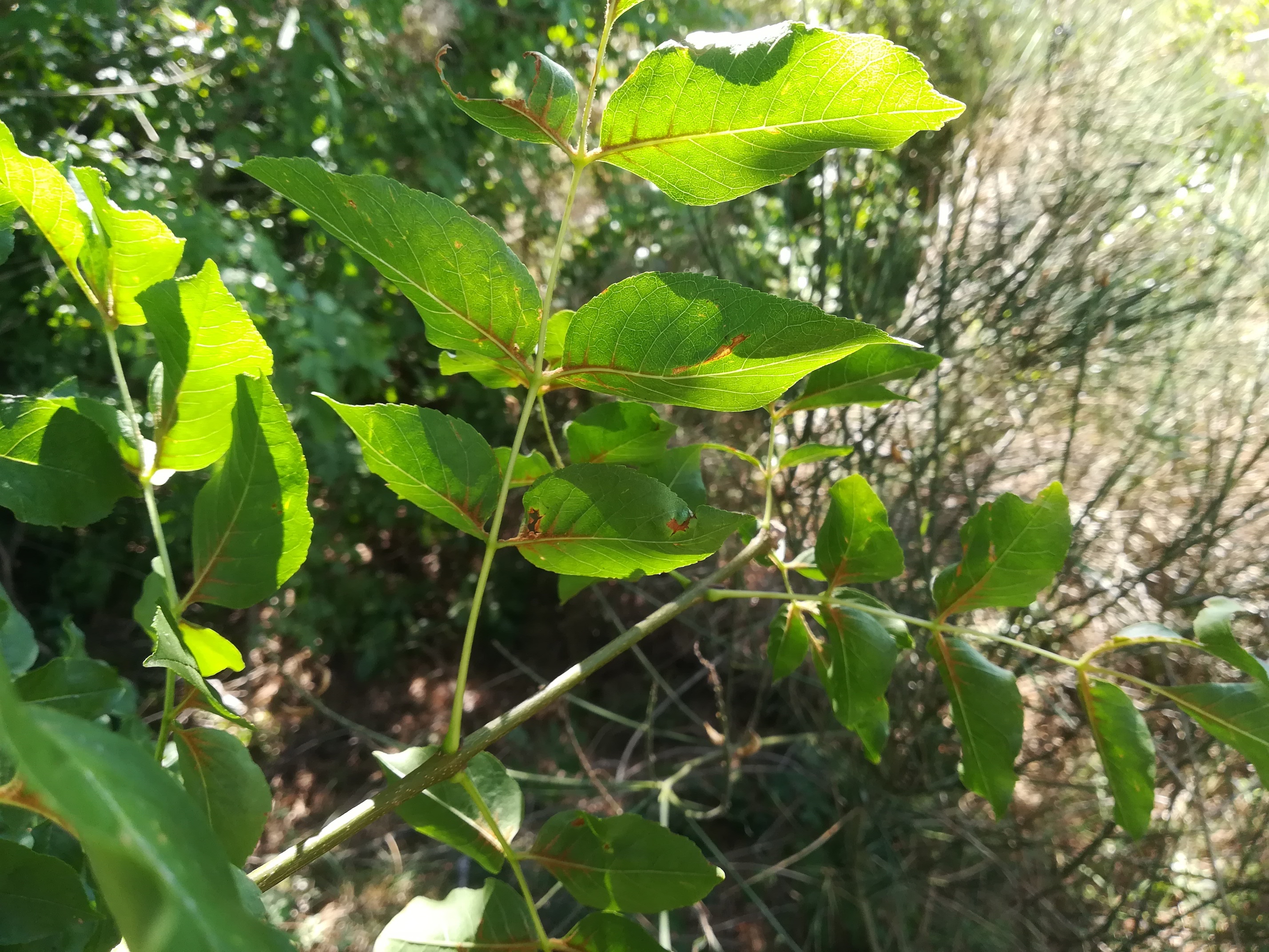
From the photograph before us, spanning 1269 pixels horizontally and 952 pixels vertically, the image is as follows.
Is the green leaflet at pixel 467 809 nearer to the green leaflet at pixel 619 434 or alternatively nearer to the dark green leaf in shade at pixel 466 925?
the dark green leaf in shade at pixel 466 925

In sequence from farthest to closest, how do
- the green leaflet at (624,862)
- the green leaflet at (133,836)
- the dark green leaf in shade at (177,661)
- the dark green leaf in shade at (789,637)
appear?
1. the dark green leaf in shade at (789,637)
2. the green leaflet at (624,862)
3. the dark green leaf in shade at (177,661)
4. the green leaflet at (133,836)

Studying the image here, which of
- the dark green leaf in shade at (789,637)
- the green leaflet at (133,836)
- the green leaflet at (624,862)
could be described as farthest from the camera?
the dark green leaf in shade at (789,637)

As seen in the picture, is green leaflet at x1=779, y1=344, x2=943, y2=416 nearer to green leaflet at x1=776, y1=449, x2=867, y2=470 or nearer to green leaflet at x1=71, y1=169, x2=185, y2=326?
green leaflet at x1=776, y1=449, x2=867, y2=470

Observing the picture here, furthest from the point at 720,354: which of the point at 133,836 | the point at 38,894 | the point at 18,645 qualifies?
the point at 18,645

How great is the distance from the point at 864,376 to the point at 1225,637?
234mm

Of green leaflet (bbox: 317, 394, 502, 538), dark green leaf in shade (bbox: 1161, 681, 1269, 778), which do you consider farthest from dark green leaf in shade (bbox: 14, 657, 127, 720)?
dark green leaf in shade (bbox: 1161, 681, 1269, 778)

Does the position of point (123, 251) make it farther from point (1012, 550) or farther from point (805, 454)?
point (1012, 550)

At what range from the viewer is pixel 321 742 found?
6.77 feet

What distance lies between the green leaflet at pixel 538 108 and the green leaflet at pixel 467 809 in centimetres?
28

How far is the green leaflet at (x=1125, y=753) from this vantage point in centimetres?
38

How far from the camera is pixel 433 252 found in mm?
257

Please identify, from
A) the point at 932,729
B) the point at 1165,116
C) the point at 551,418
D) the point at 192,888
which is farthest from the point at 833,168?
the point at 192,888

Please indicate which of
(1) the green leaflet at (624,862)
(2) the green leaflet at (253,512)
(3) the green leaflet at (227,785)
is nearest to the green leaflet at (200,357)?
(2) the green leaflet at (253,512)

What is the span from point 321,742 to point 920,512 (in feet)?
5.80
